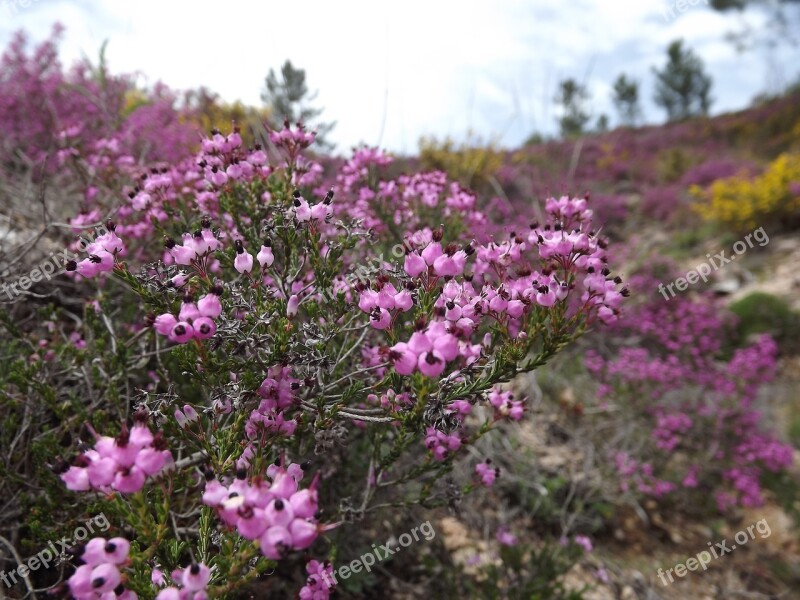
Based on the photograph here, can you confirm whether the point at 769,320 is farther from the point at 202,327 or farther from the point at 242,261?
the point at 202,327

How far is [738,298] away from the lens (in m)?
8.98

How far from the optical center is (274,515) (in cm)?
109

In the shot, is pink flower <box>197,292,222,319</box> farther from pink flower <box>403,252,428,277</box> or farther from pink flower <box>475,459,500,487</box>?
pink flower <box>475,459,500,487</box>

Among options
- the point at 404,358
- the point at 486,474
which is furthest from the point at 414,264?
the point at 486,474

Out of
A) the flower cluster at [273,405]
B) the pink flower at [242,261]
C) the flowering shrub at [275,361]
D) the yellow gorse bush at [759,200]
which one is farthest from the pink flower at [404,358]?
the yellow gorse bush at [759,200]

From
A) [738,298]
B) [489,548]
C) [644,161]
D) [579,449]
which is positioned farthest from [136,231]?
[644,161]

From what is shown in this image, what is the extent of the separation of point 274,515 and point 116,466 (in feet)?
1.35

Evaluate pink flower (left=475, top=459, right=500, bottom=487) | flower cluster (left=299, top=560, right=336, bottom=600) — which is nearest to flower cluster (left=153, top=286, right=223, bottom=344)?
flower cluster (left=299, top=560, right=336, bottom=600)

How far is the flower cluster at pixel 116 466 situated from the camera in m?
1.13

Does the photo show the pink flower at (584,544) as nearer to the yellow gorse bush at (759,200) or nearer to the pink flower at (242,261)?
the pink flower at (242,261)

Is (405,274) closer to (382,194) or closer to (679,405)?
(382,194)

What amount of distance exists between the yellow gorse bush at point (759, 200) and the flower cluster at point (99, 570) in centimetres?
1313

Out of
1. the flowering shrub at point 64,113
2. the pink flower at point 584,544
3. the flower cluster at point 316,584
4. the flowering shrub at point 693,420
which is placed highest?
the flowering shrub at point 64,113

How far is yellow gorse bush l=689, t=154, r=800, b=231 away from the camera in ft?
35.3
